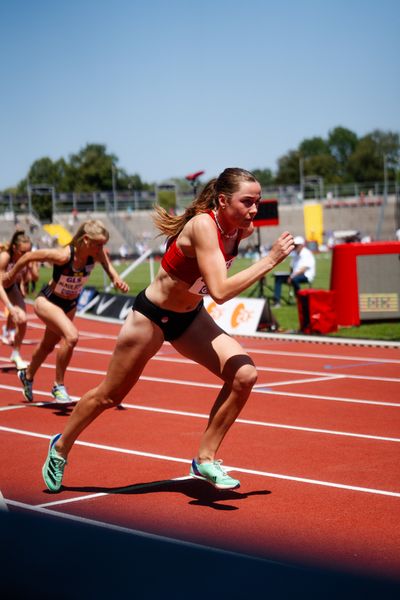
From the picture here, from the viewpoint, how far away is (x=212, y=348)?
216 inches

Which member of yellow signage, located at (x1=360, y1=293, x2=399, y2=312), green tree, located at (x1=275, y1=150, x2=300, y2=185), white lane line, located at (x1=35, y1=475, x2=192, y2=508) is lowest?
yellow signage, located at (x1=360, y1=293, x2=399, y2=312)

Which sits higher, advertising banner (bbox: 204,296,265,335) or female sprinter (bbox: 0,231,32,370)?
female sprinter (bbox: 0,231,32,370)

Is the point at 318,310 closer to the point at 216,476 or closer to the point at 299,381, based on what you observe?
the point at 299,381

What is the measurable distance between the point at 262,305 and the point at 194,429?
32.2 ft

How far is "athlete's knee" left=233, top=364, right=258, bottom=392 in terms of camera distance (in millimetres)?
5336

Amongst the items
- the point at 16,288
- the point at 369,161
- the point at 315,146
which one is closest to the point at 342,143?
the point at 315,146

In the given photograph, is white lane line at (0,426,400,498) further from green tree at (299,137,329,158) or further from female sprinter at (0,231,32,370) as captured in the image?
green tree at (299,137,329,158)

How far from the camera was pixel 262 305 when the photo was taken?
17859mm

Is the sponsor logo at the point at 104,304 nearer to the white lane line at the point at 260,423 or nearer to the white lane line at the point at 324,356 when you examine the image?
the white lane line at the point at 324,356

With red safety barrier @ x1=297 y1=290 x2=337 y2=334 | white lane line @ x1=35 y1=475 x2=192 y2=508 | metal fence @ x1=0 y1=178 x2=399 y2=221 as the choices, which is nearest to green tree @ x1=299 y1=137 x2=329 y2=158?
metal fence @ x1=0 y1=178 x2=399 y2=221

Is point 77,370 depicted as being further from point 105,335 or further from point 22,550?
point 22,550

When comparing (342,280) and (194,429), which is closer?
(194,429)

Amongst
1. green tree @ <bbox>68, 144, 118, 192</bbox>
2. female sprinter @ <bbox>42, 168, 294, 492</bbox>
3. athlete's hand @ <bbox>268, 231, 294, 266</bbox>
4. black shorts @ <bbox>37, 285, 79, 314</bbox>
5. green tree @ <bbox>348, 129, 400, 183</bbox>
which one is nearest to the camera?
athlete's hand @ <bbox>268, 231, 294, 266</bbox>

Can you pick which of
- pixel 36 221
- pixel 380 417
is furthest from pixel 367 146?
pixel 380 417
